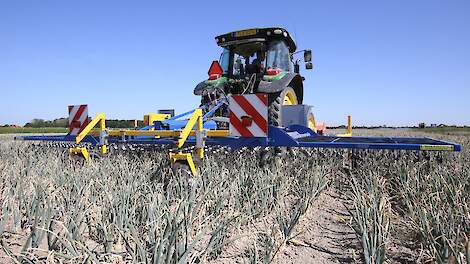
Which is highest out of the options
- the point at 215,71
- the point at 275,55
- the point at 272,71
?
the point at 275,55

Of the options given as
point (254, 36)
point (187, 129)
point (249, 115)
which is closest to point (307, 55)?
point (254, 36)

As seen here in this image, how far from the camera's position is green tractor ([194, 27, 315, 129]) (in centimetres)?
528

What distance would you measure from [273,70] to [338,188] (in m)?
2.15

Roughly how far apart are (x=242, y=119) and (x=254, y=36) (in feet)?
9.01

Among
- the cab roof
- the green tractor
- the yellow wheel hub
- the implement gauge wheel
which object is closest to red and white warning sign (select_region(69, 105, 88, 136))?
the green tractor

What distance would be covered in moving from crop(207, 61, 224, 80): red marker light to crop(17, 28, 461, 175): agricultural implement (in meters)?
0.02

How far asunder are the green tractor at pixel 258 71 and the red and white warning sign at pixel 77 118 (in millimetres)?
1767

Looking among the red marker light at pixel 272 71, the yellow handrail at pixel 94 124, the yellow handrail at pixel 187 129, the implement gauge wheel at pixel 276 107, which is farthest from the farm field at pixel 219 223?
the red marker light at pixel 272 71

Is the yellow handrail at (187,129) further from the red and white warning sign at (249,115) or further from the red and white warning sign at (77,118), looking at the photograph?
the red and white warning sign at (77,118)

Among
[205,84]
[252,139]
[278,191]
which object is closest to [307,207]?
[278,191]

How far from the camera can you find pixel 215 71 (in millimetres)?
6066

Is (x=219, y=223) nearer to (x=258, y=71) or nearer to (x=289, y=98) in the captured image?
(x=289, y=98)

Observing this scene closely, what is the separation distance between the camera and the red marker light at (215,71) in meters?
6.05

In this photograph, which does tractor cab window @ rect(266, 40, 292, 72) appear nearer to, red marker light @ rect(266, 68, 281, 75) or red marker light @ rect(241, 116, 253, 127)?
red marker light @ rect(266, 68, 281, 75)
